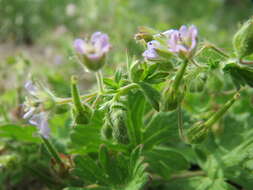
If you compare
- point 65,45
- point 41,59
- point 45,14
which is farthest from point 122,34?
point 45,14

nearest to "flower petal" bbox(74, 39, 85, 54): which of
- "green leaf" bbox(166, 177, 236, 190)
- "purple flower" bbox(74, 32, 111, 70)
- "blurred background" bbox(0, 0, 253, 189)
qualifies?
"purple flower" bbox(74, 32, 111, 70)

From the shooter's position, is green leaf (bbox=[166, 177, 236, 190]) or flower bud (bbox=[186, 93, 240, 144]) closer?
flower bud (bbox=[186, 93, 240, 144])

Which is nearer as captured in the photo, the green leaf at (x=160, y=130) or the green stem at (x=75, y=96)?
the green stem at (x=75, y=96)

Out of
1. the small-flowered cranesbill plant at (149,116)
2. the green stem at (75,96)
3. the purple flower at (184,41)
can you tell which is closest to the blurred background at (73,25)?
the small-flowered cranesbill plant at (149,116)

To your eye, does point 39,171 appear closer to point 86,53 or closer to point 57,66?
point 86,53

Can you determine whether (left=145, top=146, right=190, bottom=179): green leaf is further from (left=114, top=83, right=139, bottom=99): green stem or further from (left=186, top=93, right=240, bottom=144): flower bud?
(left=114, top=83, right=139, bottom=99): green stem

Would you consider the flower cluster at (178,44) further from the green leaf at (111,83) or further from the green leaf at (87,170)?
the green leaf at (87,170)

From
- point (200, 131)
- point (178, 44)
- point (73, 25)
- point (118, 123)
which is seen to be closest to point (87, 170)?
point (118, 123)
